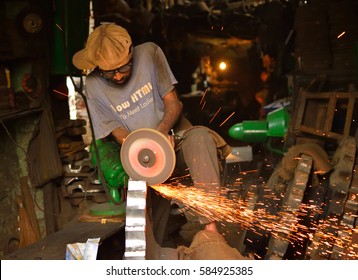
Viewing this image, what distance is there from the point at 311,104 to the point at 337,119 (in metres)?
0.41

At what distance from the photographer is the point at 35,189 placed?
511 centimetres

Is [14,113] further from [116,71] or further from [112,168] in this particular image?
[116,71]

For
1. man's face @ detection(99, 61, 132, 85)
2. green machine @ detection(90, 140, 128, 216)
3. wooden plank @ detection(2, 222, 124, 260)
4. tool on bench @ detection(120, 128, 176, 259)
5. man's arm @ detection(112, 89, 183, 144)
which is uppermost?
man's face @ detection(99, 61, 132, 85)

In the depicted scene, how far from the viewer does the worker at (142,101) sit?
3.37 metres

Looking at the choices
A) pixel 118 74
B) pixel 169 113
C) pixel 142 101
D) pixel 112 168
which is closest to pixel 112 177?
pixel 112 168

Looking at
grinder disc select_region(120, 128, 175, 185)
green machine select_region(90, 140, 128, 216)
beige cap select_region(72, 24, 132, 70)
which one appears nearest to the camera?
grinder disc select_region(120, 128, 175, 185)

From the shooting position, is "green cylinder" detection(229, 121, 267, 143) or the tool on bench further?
"green cylinder" detection(229, 121, 267, 143)

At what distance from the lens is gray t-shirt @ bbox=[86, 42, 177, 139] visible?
12.3ft

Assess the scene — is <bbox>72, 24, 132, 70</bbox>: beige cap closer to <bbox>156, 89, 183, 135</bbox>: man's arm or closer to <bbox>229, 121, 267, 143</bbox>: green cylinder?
<bbox>156, 89, 183, 135</bbox>: man's arm

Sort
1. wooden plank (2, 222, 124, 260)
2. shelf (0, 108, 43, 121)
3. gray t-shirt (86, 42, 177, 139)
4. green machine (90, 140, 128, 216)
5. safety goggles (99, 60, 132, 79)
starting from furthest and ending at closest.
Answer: green machine (90, 140, 128, 216) → shelf (0, 108, 43, 121) → gray t-shirt (86, 42, 177, 139) → wooden plank (2, 222, 124, 260) → safety goggles (99, 60, 132, 79)

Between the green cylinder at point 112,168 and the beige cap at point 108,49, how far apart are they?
1.32 meters

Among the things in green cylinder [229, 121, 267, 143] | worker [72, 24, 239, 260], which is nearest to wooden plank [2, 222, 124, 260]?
worker [72, 24, 239, 260]

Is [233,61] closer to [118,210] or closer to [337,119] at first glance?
[337,119]

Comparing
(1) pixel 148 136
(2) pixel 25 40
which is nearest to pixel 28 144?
(2) pixel 25 40
